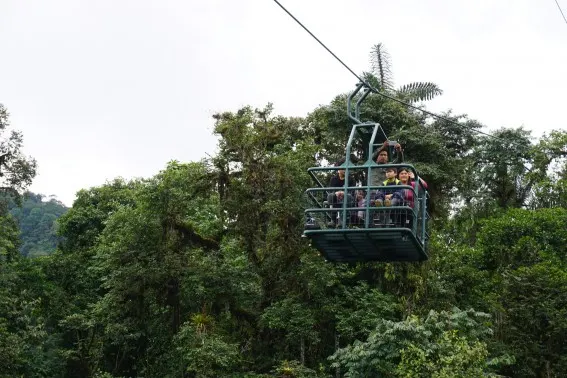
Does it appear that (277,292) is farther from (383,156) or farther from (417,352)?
(383,156)

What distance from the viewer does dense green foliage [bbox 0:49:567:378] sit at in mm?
20844

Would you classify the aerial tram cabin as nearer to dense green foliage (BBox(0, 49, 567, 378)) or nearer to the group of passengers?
the group of passengers

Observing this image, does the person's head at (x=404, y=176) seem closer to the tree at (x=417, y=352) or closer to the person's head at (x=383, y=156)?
the person's head at (x=383, y=156)

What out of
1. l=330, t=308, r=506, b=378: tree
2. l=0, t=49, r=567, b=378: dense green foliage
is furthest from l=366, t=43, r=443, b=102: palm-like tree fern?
l=330, t=308, r=506, b=378: tree

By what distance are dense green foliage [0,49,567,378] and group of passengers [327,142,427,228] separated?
7.62m

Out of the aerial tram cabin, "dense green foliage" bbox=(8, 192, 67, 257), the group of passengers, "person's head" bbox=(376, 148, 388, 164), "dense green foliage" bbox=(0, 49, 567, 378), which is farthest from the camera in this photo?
"dense green foliage" bbox=(8, 192, 67, 257)

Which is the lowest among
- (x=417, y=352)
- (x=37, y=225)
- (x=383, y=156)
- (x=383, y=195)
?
(x=417, y=352)

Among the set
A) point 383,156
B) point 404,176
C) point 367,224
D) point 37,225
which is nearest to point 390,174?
point 404,176

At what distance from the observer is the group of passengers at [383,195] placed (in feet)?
37.2

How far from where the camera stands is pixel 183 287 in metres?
23.1

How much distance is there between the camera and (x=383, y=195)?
453 inches

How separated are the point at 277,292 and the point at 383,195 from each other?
474 inches

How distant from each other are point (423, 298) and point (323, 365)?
325 cm

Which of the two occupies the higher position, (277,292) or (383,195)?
(277,292)
